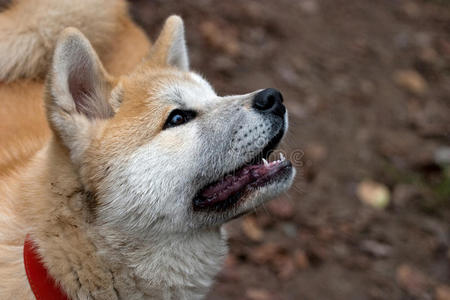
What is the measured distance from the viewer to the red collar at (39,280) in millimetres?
2619

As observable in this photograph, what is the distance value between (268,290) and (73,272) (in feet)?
7.86

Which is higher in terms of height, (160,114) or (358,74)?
(160,114)

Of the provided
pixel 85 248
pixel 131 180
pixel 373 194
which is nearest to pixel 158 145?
pixel 131 180

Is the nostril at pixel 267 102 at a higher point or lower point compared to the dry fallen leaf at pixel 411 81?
higher

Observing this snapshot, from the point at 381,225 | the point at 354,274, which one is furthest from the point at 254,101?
the point at 381,225

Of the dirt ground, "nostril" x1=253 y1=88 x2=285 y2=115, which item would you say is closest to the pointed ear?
"nostril" x1=253 y1=88 x2=285 y2=115

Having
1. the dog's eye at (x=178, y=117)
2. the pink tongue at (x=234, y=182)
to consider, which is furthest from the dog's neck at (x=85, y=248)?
the dog's eye at (x=178, y=117)

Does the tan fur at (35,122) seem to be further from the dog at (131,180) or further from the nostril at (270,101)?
the nostril at (270,101)

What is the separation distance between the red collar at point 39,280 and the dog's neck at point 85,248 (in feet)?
0.10

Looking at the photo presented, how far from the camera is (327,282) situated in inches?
190

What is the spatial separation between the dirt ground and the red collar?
66.6 inches

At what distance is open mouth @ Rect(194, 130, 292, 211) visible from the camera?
2891mm

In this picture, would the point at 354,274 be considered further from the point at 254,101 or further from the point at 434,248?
the point at 254,101

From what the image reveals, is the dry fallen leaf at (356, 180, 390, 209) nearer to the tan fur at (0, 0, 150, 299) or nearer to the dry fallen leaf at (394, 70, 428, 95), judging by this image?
the dry fallen leaf at (394, 70, 428, 95)
